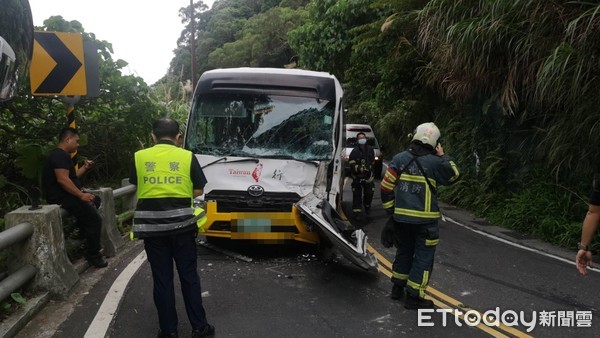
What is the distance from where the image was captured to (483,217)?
390 inches

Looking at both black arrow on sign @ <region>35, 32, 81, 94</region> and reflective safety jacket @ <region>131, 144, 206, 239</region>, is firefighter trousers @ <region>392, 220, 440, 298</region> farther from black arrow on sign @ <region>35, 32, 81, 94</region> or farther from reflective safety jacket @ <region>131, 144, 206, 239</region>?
black arrow on sign @ <region>35, 32, 81, 94</region>

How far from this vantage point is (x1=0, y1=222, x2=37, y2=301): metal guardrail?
399cm

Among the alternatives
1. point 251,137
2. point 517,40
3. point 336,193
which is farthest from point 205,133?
point 517,40

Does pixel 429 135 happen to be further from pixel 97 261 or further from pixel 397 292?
pixel 97 261

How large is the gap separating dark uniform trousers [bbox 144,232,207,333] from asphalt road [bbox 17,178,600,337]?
248 millimetres

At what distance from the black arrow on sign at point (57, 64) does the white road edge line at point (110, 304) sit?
2258mm

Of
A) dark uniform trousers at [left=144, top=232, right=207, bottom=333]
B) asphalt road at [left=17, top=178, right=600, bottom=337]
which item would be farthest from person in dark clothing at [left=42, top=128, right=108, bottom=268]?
dark uniform trousers at [left=144, top=232, right=207, bottom=333]

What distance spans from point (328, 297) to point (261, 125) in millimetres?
2740

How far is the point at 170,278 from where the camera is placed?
3.95 meters

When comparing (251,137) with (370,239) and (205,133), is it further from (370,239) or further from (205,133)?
(370,239)

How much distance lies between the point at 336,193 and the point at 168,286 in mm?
3372

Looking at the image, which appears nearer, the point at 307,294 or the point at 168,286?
the point at 168,286

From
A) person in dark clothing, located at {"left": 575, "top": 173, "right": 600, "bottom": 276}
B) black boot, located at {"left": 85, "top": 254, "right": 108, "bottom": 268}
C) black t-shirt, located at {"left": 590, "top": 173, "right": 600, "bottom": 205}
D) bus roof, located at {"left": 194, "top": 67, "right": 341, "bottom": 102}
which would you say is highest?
bus roof, located at {"left": 194, "top": 67, "right": 341, "bottom": 102}

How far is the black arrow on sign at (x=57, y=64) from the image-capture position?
5574mm
